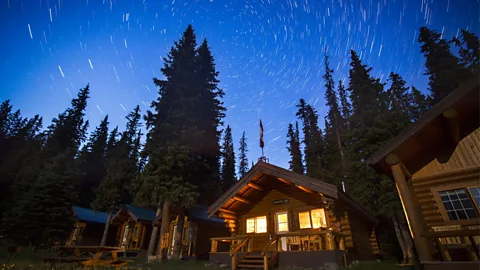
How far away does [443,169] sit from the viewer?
27.3ft

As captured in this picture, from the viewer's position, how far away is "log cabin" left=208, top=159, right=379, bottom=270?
35.4ft

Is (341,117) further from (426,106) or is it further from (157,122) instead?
(157,122)

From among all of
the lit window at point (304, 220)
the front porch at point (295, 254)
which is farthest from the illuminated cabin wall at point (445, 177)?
the lit window at point (304, 220)

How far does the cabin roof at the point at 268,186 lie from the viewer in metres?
11.7

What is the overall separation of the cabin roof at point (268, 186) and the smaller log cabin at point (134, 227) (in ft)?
50.8

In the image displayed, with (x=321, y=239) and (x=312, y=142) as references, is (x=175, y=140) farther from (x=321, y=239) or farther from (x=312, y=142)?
(x=312, y=142)

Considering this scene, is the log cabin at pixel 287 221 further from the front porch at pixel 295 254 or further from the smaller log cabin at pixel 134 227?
the smaller log cabin at pixel 134 227

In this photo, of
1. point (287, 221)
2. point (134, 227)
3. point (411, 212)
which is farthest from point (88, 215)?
point (411, 212)

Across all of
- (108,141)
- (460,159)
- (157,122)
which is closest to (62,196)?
(157,122)

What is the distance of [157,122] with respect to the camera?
2236 centimetres

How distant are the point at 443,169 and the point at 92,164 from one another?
56.5 meters

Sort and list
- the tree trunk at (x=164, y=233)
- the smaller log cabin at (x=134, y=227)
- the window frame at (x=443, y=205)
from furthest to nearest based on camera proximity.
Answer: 1. the smaller log cabin at (x=134, y=227)
2. the tree trunk at (x=164, y=233)
3. the window frame at (x=443, y=205)

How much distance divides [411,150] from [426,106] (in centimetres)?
2049

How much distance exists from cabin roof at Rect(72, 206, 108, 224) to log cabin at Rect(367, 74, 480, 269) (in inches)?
1356
